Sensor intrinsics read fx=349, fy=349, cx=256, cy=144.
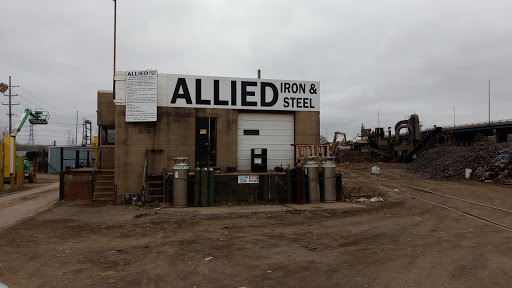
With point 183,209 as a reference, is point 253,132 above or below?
above

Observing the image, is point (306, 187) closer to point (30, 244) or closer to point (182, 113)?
point (182, 113)

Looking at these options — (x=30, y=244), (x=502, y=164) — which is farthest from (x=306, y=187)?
(x=502, y=164)

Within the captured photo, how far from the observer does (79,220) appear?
1122 cm

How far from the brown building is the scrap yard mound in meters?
12.7

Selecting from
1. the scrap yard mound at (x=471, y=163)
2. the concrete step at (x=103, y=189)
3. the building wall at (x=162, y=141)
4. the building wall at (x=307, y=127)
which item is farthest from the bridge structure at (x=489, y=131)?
the concrete step at (x=103, y=189)

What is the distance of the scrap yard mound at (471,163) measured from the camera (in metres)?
21.6

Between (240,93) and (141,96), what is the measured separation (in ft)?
14.3

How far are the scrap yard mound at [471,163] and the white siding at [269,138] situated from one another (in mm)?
13347

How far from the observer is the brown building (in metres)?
14.5

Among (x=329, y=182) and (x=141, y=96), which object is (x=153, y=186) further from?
(x=329, y=182)

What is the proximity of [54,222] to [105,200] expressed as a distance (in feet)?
14.1

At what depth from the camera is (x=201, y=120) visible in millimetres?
15453

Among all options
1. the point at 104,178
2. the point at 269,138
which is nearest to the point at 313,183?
the point at 269,138

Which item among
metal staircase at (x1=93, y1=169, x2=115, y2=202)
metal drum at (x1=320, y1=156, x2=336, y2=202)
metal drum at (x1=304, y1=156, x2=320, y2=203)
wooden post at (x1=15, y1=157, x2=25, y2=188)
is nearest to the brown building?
metal staircase at (x1=93, y1=169, x2=115, y2=202)
